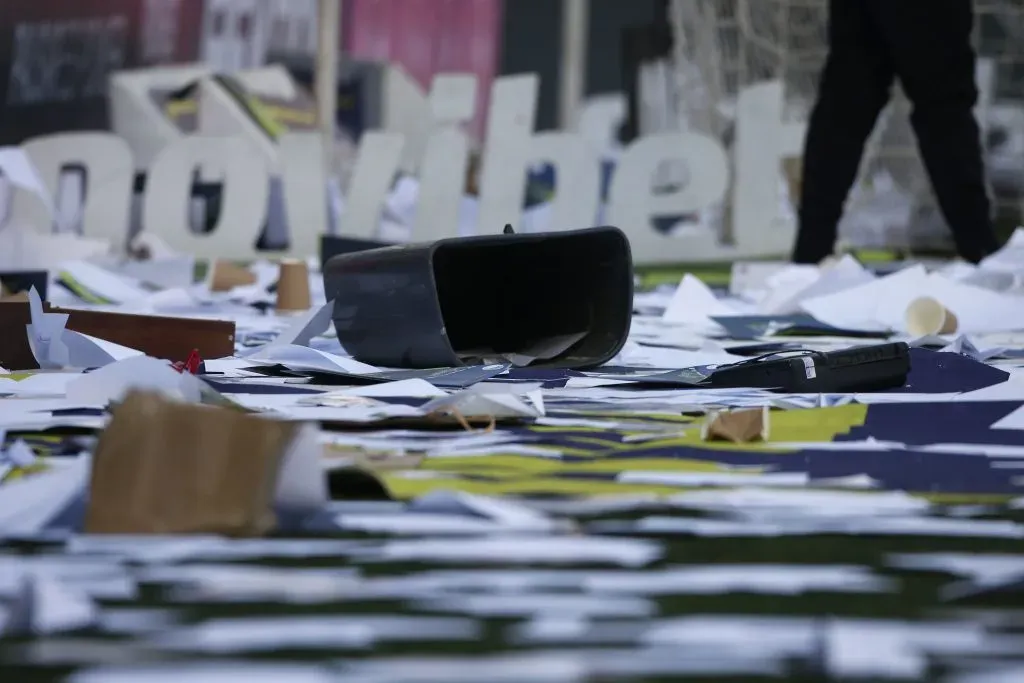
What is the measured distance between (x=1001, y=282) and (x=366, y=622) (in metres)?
2.15

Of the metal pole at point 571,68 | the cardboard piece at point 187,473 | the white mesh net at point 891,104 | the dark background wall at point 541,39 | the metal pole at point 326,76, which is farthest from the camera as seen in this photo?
the dark background wall at point 541,39

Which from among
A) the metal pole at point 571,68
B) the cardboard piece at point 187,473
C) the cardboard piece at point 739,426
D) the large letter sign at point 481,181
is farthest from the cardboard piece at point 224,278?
the metal pole at point 571,68

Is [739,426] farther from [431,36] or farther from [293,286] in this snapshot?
[431,36]

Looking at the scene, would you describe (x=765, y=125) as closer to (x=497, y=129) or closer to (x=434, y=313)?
(x=497, y=129)

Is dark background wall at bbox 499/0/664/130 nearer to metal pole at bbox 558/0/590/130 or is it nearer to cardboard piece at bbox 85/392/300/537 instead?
metal pole at bbox 558/0/590/130

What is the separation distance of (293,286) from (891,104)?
123 inches

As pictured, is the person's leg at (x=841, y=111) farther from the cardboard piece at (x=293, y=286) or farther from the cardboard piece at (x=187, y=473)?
the cardboard piece at (x=187, y=473)

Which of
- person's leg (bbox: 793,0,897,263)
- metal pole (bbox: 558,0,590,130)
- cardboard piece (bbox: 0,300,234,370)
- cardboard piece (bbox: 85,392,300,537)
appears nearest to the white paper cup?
cardboard piece (bbox: 0,300,234,370)

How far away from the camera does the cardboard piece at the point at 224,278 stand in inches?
135

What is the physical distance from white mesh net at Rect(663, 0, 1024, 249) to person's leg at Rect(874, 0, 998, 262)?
6.04 feet

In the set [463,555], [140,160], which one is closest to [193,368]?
[463,555]

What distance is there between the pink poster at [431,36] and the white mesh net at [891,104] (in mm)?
1694

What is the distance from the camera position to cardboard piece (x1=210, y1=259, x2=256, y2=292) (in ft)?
11.2

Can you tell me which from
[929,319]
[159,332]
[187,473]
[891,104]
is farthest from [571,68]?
[187,473]
